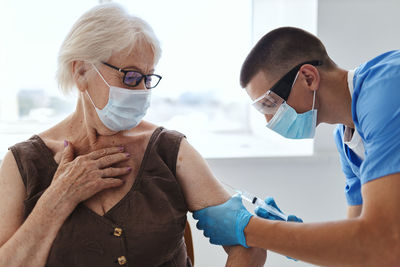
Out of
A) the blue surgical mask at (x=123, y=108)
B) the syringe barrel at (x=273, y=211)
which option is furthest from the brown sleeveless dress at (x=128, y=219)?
the syringe barrel at (x=273, y=211)

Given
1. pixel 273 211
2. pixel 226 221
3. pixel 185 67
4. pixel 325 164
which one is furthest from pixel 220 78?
pixel 226 221

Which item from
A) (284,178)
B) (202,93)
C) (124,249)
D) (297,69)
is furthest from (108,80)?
(202,93)

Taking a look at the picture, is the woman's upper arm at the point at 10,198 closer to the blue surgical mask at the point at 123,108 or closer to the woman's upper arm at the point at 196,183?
the blue surgical mask at the point at 123,108

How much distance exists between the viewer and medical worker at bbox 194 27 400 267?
42.5 inches

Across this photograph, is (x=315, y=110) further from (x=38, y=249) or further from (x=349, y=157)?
(x=38, y=249)

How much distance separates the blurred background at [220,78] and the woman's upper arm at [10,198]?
1.05 m

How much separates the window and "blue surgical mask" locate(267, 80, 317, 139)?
866 mm

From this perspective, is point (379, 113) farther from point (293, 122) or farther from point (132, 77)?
point (132, 77)

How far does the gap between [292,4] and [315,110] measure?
4.38 feet

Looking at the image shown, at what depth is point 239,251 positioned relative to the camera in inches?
54.3

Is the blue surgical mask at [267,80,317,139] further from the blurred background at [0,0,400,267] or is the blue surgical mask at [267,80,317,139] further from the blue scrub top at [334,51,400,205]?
the blurred background at [0,0,400,267]

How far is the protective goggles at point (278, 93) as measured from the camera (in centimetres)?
144

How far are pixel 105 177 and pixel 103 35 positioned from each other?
1.57 feet

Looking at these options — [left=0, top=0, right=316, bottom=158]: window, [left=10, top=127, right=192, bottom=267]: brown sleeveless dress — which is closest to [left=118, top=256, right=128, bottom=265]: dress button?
[left=10, top=127, right=192, bottom=267]: brown sleeveless dress
